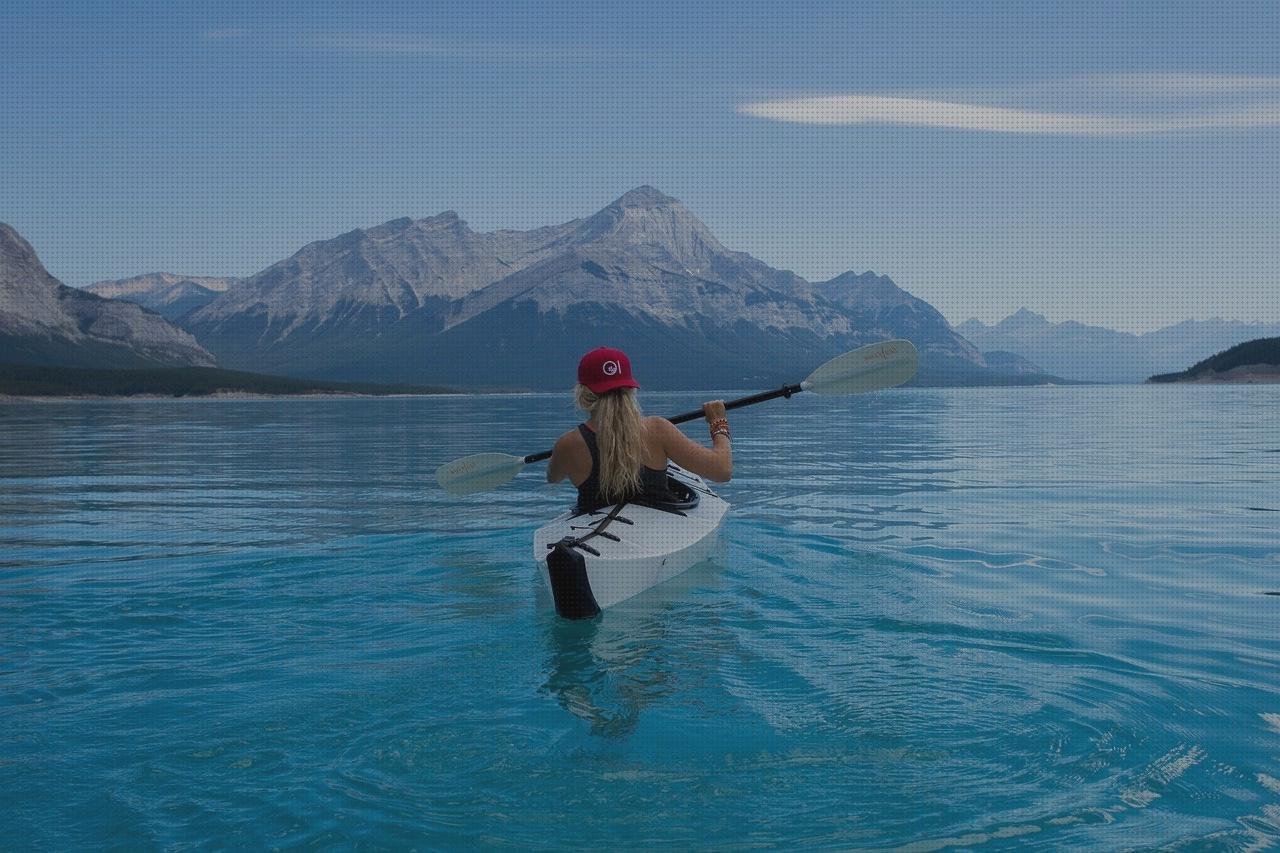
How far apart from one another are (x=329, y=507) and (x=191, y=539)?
13.4ft

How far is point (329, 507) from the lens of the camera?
60.5 ft

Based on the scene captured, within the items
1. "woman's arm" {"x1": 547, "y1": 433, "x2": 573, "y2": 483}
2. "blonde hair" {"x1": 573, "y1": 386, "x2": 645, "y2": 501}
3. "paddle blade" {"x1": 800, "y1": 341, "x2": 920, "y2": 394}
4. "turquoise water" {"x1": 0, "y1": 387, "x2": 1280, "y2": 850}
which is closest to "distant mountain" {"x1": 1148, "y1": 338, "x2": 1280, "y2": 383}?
"turquoise water" {"x1": 0, "y1": 387, "x2": 1280, "y2": 850}

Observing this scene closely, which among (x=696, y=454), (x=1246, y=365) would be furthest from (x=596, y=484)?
(x=1246, y=365)

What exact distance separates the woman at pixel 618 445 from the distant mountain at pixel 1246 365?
Result: 181891mm

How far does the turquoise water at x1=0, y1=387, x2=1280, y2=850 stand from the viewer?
498cm

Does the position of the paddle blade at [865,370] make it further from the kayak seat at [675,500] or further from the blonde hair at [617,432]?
the blonde hair at [617,432]

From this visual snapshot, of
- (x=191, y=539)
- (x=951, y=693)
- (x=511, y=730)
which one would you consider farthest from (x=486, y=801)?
(x=191, y=539)

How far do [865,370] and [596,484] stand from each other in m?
4.80

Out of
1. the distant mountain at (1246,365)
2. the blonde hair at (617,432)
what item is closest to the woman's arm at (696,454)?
the blonde hair at (617,432)

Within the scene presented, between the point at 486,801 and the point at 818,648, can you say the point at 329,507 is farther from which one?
the point at 486,801

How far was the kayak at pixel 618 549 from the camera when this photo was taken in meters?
8.66

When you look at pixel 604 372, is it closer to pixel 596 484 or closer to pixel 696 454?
pixel 696 454

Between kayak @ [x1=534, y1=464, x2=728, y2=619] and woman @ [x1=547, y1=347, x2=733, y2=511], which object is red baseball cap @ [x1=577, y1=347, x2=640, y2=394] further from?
kayak @ [x1=534, y1=464, x2=728, y2=619]

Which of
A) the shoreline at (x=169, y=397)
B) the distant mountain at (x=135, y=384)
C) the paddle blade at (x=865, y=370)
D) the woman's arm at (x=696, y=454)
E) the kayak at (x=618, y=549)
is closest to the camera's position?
the kayak at (x=618, y=549)
